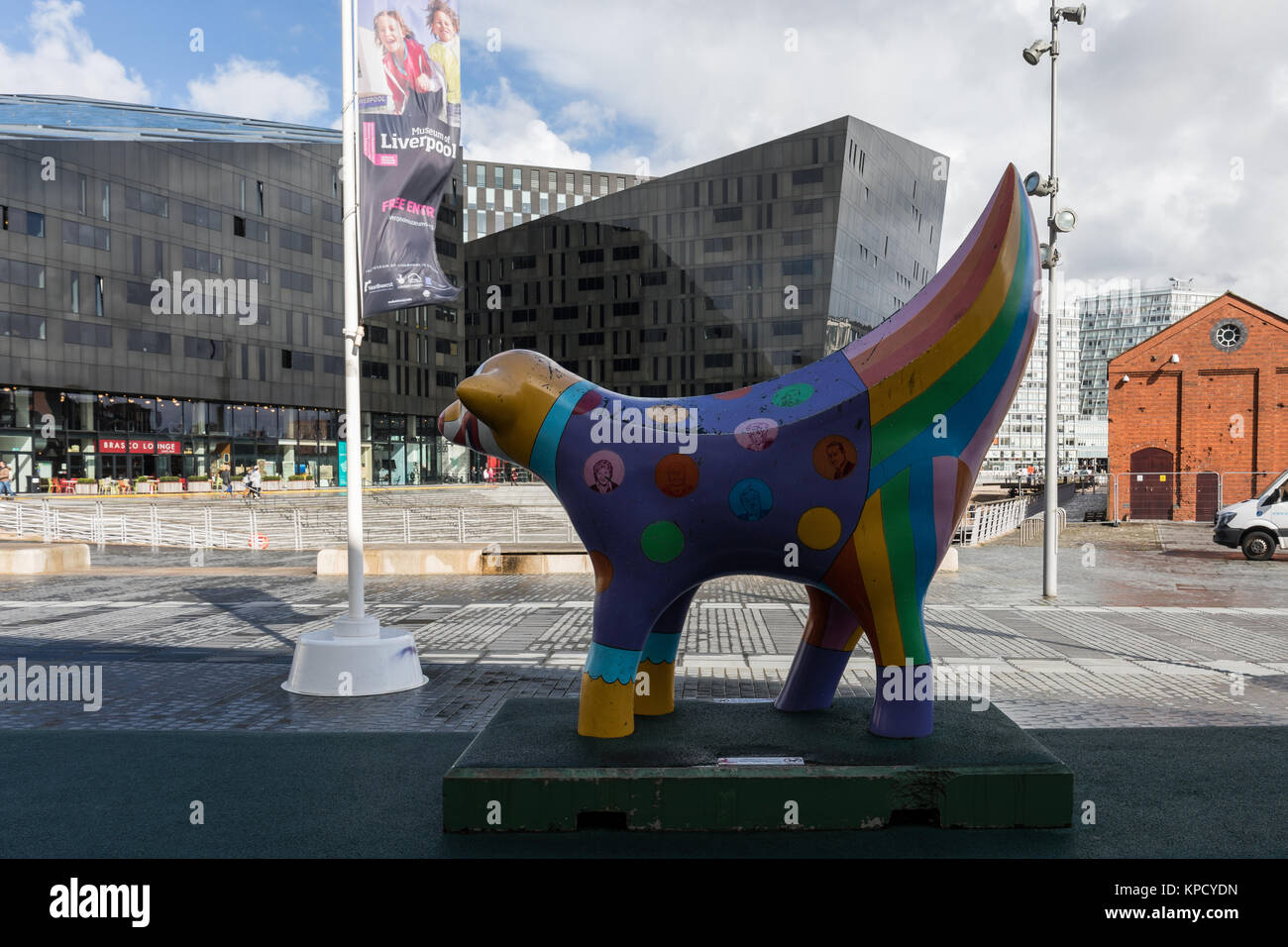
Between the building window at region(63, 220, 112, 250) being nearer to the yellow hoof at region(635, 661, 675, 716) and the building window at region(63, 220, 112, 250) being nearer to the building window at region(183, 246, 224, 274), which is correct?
the building window at region(183, 246, 224, 274)

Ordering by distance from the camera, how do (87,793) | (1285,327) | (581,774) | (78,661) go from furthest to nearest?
1. (1285,327)
2. (78,661)
3. (87,793)
4. (581,774)

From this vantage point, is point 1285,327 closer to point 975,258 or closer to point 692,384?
point 975,258

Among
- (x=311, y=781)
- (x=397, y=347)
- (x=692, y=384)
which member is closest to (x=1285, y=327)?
(x=311, y=781)

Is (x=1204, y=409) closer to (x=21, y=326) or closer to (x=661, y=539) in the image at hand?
(x=661, y=539)

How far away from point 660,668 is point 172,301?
57.6m

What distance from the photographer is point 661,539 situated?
14.6 ft

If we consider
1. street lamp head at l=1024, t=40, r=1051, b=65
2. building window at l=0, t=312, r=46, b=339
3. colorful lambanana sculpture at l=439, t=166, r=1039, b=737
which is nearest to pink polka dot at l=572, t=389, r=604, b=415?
colorful lambanana sculpture at l=439, t=166, r=1039, b=737

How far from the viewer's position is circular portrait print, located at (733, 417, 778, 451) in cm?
439

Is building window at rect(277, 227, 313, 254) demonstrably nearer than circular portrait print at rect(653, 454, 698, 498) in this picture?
No

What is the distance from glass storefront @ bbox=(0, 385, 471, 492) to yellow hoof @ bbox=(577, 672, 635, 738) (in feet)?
174

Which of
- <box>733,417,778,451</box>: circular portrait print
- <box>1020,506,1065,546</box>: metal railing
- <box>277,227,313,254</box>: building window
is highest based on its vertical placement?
<box>277,227,313,254</box>: building window

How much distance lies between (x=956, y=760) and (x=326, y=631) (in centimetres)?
596

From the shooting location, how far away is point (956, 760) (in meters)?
4.24

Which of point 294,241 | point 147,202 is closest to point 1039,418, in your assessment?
point 294,241
